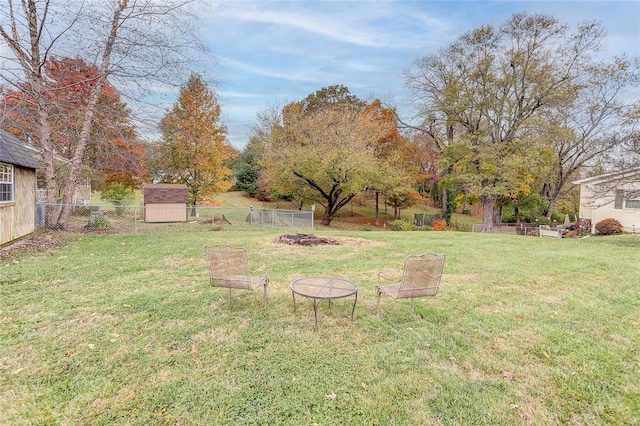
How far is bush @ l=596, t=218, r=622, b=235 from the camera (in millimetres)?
17250

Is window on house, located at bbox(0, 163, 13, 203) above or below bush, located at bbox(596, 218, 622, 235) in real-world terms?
above

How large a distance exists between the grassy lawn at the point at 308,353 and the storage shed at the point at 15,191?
3.47m

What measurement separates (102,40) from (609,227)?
2449cm

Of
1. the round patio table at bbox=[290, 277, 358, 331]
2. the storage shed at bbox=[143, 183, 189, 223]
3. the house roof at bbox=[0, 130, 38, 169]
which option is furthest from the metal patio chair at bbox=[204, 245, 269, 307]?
the storage shed at bbox=[143, 183, 189, 223]

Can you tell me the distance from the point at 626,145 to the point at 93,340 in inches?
637

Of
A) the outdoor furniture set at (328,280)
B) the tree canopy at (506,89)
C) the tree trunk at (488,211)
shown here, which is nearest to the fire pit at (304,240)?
the outdoor furniture set at (328,280)

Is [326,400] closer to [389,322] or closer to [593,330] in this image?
[389,322]

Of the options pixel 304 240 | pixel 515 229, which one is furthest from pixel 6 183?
pixel 515 229

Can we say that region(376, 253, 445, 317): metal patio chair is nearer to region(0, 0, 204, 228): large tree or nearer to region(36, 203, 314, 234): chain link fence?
region(0, 0, 204, 228): large tree

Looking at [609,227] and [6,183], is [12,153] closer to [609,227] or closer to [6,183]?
[6,183]

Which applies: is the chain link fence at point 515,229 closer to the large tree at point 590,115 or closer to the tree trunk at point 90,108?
the large tree at point 590,115

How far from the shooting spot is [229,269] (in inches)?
190

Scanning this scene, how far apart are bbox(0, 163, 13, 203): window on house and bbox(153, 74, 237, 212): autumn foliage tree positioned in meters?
12.4

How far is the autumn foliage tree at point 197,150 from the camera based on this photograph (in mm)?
21703
